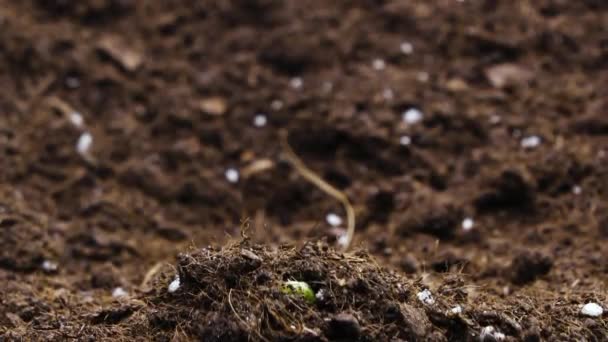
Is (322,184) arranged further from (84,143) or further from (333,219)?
(84,143)

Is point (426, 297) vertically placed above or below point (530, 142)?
above

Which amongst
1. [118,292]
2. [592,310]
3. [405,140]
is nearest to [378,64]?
[405,140]

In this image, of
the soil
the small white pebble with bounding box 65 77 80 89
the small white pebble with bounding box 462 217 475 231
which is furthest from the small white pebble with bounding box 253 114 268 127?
the small white pebble with bounding box 462 217 475 231

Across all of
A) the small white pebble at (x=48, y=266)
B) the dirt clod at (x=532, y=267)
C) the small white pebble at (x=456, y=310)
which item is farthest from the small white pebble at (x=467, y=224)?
the small white pebble at (x=48, y=266)

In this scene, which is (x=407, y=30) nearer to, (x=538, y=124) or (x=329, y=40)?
(x=329, y=40)

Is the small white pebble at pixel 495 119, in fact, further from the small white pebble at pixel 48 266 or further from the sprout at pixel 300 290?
the small white pebble at pixel 48 266

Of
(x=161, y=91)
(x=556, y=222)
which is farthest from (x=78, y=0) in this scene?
(x=556, y=222)

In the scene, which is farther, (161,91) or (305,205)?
(161,91)
